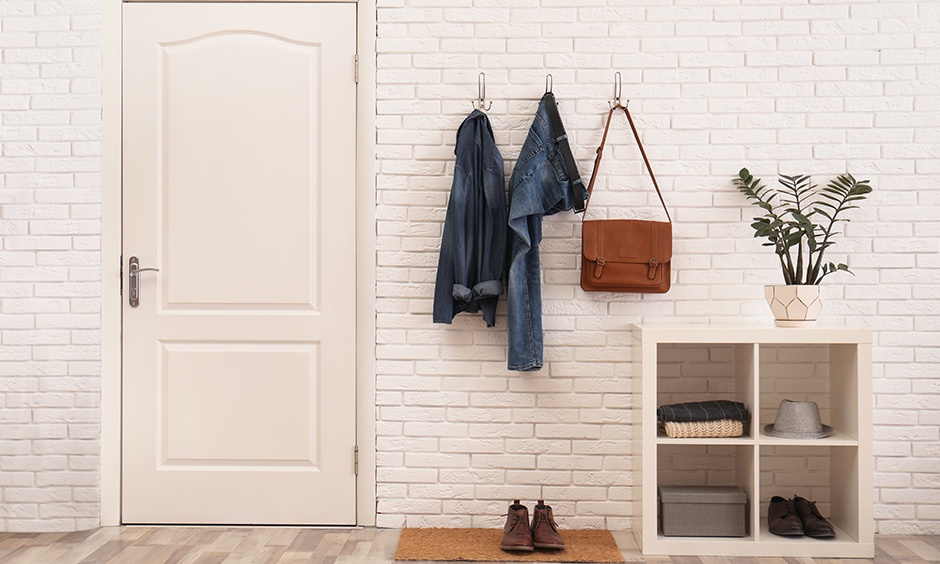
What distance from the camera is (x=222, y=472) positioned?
2.52m

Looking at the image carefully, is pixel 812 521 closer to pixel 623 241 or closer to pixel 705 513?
pixel 705 513

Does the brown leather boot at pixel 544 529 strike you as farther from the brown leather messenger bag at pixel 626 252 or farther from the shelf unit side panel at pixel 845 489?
the shelf unit side panel at pixel 845 489

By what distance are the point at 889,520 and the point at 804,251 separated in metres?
1.05

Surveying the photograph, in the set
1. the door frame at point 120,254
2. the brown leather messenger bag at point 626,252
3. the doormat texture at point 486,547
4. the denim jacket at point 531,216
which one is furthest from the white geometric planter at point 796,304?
the door frame at point 120,254

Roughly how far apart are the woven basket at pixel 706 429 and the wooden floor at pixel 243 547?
0.41m

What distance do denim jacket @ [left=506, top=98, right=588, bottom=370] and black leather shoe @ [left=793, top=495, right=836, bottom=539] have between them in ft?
3.46

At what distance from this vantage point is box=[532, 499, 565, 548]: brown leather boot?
7.43ft

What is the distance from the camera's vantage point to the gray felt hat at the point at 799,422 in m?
2.27

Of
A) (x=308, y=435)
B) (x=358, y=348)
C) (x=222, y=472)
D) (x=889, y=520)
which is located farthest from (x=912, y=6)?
(x=222, y=472)

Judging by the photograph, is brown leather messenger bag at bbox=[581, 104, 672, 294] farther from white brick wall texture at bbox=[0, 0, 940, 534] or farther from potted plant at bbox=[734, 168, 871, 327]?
potted plant at bbox=[734, 168, 871, 327]

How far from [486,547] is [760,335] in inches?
46.7

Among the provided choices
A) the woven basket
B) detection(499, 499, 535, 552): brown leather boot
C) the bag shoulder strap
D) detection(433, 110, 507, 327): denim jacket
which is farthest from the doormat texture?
the bag shoulder strap

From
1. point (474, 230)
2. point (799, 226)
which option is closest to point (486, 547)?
point (474, 230)

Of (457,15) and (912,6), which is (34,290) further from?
(912,6)
